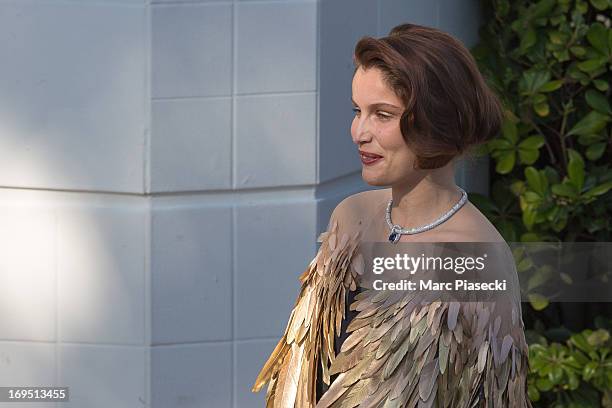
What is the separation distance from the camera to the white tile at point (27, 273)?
3557 mm

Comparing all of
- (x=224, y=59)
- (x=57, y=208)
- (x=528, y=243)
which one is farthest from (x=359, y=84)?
(x=528, y=243)

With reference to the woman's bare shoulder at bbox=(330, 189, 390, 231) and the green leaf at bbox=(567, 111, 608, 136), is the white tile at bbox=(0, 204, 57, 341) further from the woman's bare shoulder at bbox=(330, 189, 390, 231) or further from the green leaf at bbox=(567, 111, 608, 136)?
the green leaf at bbox=(567, 111, 608, 136)

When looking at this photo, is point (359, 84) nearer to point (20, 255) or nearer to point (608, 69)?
point (20, 255)

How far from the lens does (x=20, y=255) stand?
3.58 m

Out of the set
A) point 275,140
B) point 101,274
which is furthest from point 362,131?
point 101,274

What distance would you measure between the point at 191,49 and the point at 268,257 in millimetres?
658

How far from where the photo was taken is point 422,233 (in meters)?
2.27

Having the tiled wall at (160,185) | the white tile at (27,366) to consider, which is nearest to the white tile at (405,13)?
the tiled wall at (160,185)

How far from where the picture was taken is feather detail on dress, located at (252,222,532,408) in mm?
2213

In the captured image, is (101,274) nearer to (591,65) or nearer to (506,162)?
(506,162)

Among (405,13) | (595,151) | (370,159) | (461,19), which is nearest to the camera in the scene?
(370,159)

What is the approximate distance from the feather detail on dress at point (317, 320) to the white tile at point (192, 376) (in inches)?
44.3

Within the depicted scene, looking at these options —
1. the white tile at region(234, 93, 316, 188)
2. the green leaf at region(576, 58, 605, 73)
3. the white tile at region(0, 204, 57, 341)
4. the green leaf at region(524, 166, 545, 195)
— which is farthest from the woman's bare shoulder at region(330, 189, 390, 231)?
the green leaf at region(576, 58, 605, 73)

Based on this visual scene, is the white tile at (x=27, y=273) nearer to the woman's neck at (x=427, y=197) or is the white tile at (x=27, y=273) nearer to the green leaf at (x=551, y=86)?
the woman's neck at (x=427, y=197)
